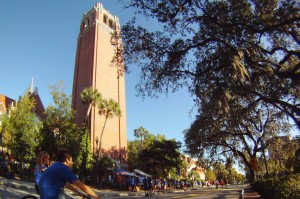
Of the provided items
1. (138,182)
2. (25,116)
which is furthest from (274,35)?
(138,182)

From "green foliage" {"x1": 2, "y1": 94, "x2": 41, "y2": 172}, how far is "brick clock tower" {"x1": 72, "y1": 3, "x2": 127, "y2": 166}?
33.7ft

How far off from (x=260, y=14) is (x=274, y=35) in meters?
2.30

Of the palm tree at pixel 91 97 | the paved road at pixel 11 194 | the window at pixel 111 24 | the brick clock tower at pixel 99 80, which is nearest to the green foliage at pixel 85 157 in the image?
the brick clock tower at pixel 99 80

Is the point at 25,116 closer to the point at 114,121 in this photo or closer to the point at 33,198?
the point at 114,121

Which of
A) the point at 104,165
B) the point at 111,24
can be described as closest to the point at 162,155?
the point at 104,165

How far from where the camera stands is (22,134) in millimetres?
30750

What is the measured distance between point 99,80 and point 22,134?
1704 centimetres

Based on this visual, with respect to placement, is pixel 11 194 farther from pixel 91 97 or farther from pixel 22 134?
pixel 91 97

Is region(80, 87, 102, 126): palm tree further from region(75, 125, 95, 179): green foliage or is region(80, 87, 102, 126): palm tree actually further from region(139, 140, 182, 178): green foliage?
region(139, 140, 182, 178): green foliage

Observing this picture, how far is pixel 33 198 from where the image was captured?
198 inches

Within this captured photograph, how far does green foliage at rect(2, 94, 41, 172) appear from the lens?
3036cm

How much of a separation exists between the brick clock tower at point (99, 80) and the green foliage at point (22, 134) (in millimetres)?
10264

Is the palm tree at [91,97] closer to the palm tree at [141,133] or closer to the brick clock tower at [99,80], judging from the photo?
the brick clock tower at [99,80]

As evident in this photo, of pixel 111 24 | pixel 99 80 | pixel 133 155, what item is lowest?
pixel 133 155
